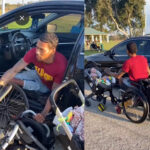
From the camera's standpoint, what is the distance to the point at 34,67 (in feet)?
4.84

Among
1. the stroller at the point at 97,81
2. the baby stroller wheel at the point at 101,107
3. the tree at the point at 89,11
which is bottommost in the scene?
the baby stroller wheel at the point at 101,107

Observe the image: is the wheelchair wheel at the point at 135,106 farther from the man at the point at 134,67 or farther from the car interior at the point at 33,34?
the car interior at the point at 33,34

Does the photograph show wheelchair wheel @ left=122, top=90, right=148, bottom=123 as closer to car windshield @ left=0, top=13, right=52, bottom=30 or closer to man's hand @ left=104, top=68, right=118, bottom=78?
man's hand @ left=104, top=68, right=118, bottom=78

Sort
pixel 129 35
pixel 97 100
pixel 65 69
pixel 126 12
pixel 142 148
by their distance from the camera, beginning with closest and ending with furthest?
pixel 65 69
pixel 126 12
pixel 129 35
pixel 142 148
pixel 97 100

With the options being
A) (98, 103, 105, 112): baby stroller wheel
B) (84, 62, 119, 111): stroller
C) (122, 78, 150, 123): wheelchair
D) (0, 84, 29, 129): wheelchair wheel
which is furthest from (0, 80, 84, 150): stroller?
(98, 103, 105, 112): baby stroller wheel

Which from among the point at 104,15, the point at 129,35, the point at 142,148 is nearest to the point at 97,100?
the point at 142,148

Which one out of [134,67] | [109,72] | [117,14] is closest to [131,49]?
[109,72]

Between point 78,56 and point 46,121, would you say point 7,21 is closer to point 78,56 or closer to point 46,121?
point 78,56

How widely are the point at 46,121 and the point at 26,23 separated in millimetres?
563

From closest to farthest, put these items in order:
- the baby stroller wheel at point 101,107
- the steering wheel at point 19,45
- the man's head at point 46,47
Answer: the man's head at point 46,47 < the steering wheel at point 19,45 < the baby stroller wheel at point 101,107

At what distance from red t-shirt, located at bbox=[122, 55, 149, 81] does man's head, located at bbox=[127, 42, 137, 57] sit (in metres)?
0.09

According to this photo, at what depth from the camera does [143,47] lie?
8.68 feet

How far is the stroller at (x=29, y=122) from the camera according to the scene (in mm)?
1460

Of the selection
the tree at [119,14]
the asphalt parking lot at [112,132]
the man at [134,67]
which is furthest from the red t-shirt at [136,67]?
the tree at [119,14]
